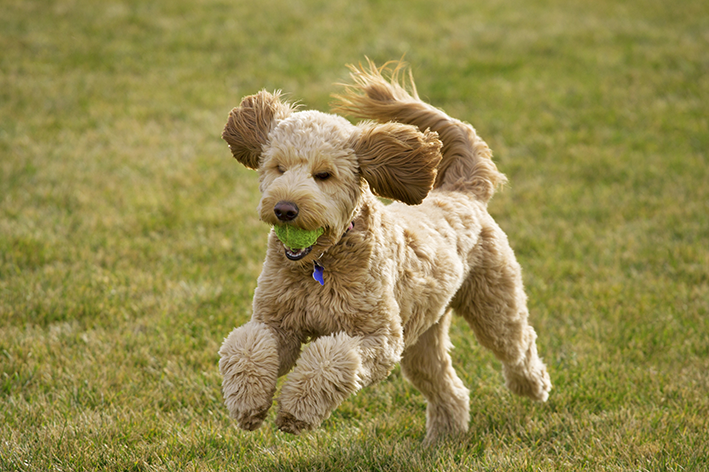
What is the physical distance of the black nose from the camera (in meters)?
2.95

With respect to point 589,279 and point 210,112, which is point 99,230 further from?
point 589,279

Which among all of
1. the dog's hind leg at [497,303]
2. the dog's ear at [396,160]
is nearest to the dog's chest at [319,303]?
the dog's ear at [396,160]

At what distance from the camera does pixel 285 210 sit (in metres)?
2.95

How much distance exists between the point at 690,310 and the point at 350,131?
13.7ft

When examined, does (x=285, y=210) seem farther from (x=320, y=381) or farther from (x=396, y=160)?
(x=320, y=381)

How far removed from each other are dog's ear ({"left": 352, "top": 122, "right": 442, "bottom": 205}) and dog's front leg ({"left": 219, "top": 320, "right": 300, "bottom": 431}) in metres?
0.87

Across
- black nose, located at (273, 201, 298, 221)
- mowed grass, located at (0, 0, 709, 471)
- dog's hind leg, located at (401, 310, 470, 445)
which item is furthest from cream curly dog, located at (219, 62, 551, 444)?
mowed grass, located at (0, 0, 709, 471)

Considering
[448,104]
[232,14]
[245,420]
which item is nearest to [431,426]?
Result: [245,420]

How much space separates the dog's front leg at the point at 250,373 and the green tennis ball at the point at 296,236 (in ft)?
1.48

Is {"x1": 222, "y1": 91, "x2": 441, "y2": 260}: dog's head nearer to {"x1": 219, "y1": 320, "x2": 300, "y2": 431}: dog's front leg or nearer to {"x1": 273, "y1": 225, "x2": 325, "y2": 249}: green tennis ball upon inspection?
{"x1": 273, "y1": 225, "x2": 325, "y2": 249}: green tennis ball

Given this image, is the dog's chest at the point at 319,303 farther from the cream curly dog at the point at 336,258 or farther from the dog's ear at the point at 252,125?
the dog's ear at the point at 252,125

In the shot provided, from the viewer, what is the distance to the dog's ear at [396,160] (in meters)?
3.28

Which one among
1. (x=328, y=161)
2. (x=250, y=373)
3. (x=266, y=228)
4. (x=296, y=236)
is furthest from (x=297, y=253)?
(x=266, y=228)

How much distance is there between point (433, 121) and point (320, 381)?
205 centimetres
